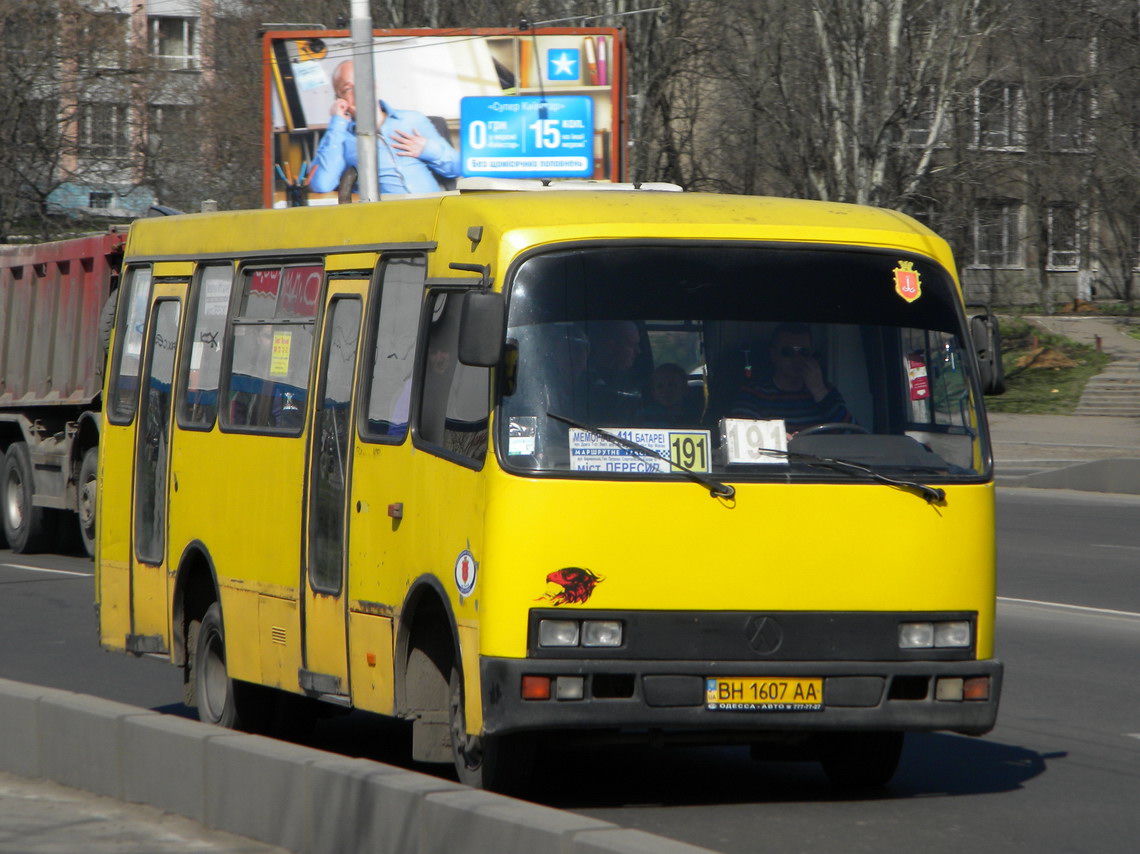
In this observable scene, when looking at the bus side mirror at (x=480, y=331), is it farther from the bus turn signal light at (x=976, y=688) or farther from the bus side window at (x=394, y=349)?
the bus turn signal light at (x=976, y=688)

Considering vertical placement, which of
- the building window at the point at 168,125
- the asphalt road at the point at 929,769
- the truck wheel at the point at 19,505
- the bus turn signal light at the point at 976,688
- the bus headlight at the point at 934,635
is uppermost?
the building window at the point at 168,125

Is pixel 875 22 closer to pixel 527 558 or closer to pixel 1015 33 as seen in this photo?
pixel 1015 33

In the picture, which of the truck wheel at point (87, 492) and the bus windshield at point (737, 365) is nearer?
the bus windshield at point (737, 365)

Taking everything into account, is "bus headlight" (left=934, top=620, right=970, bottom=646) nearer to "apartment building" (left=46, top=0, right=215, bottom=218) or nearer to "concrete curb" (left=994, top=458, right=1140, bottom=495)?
"concrete curb" (left=994, top=458, right=1140, bottom=495)

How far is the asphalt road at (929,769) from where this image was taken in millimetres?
6652

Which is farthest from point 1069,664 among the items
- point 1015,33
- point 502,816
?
point 1015,33

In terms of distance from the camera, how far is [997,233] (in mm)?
49250

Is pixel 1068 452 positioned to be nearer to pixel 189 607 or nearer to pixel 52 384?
pixel 52 384

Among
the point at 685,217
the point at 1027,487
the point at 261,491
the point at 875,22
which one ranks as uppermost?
the point at 875,22

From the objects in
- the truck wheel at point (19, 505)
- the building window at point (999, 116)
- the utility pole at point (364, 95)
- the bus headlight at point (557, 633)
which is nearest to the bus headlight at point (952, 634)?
the bus headlight at point (557, 633)

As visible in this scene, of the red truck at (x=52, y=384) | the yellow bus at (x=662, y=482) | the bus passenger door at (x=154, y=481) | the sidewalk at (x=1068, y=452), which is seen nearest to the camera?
the yellow bus at (x=662, y=482)

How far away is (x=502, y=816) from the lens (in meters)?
5.13

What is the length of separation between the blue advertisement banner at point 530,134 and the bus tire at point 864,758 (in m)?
25.8

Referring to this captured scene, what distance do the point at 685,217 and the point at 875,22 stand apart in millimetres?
31864
